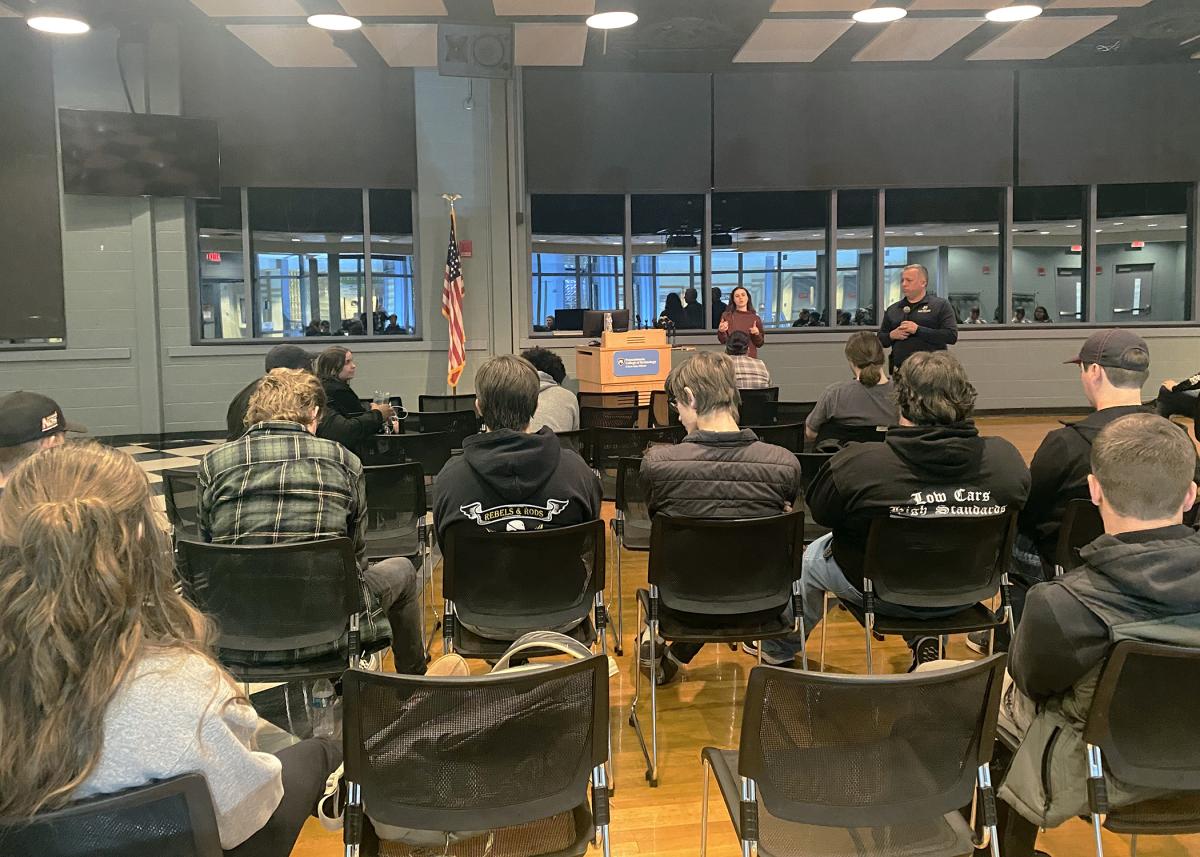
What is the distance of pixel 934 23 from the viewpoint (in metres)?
7.92

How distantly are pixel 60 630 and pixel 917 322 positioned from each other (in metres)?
5.95

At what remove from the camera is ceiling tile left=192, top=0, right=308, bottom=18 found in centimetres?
711

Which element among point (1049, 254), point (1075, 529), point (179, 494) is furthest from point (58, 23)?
point (1049, 254)

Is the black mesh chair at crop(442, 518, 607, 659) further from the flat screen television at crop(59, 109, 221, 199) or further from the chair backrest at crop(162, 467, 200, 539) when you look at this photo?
the flat screen television at crop(59, 109, 221, 199)

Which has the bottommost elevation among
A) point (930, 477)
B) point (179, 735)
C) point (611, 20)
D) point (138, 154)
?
point (179, 735)

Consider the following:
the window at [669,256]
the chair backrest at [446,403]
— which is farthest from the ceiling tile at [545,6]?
the chair backrest at [446,403]

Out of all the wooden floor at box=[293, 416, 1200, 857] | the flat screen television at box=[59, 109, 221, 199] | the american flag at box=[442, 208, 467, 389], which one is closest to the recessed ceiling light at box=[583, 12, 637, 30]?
the american flag at box=[442, 208, 467, 389]

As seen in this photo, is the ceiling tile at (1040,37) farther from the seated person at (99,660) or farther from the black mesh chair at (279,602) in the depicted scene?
the seated person at (99,660)

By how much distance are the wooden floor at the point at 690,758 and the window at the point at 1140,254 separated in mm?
8991

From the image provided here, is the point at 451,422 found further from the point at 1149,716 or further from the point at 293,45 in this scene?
the point at 293,45

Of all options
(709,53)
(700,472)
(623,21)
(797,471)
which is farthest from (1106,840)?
(709,53)

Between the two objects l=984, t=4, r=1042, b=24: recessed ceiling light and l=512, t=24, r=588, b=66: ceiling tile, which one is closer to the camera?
l=984, t=4, r=1042, b=24: recessed ceiling light

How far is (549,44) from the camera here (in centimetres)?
829

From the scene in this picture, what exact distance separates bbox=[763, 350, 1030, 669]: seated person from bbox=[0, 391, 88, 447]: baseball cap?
246 cm
